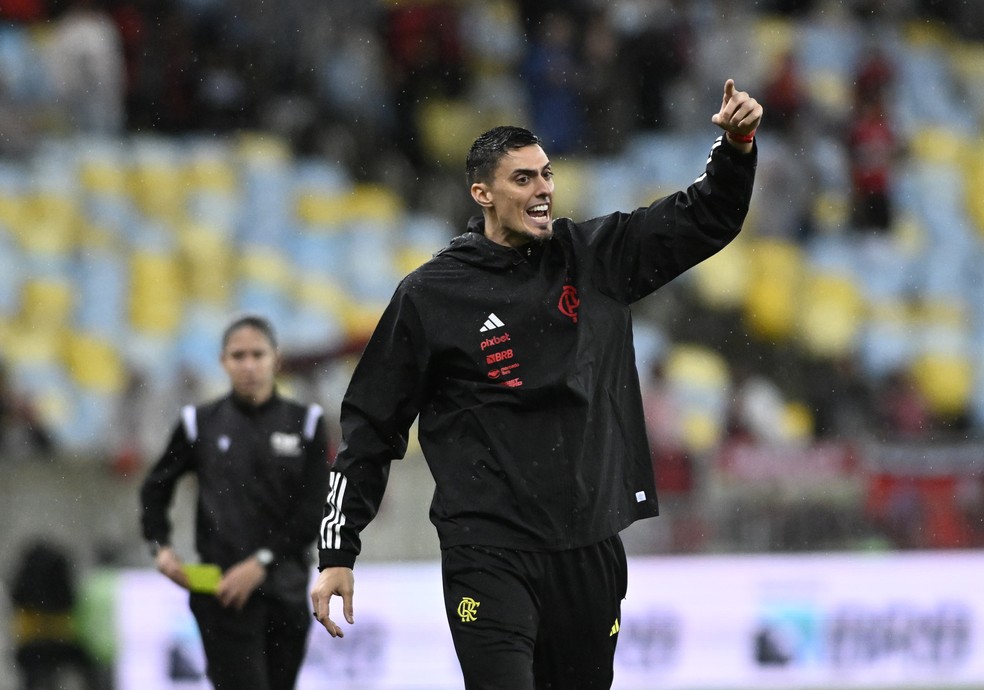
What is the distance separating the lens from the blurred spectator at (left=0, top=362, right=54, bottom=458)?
1016 centimetres

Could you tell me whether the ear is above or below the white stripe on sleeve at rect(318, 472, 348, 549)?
above

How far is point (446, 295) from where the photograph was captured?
14.3ft

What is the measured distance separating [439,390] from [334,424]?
20.3ft

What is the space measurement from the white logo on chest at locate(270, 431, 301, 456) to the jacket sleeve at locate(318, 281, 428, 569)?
181 centimetres

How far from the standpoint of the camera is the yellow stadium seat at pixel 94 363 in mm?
10602

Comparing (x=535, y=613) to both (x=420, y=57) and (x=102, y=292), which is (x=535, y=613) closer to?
(x=102, y=292)

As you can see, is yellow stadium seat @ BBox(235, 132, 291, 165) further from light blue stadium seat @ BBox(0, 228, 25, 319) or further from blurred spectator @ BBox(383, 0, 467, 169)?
light blue stadium seat @ BBox(0, 228, 25, 319)

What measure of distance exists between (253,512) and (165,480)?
0.48 m

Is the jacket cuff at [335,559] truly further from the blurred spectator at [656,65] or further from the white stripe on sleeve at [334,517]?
the blurred spectator at [656,65]

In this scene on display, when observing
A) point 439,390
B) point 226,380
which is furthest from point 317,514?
point 226,380

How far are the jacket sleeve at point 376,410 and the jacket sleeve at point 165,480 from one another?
6.80ft

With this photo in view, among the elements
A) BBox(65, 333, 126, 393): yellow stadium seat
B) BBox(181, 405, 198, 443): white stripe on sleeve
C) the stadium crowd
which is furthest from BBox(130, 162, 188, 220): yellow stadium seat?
BBox(181, 405, 198, 443): white stripe on sleeve

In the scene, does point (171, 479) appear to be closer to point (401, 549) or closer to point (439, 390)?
point (439, 390)

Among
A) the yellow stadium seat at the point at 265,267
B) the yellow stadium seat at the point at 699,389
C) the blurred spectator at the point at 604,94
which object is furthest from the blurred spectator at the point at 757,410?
the yellow stadium seat at the point at 265,267
